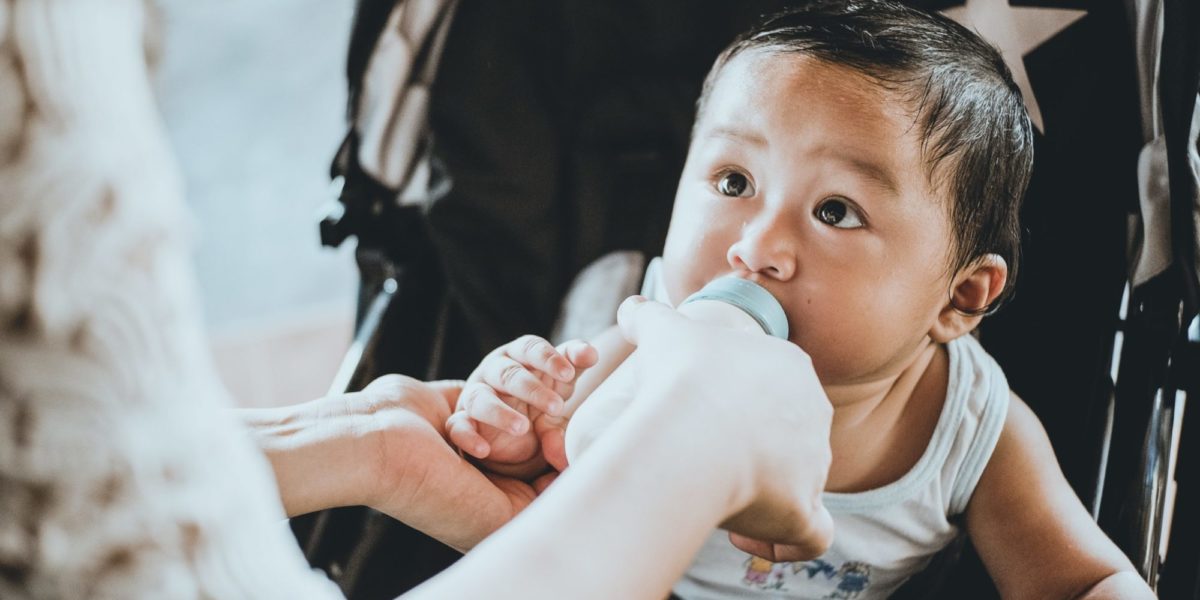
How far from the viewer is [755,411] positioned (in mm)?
450

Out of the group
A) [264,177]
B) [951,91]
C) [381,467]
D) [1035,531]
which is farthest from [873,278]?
[264,177]

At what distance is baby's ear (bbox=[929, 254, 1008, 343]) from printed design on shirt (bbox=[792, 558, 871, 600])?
214mm

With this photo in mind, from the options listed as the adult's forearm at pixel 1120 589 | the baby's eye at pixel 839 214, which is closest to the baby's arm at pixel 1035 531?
the adult's forearm at pixel 1120 589

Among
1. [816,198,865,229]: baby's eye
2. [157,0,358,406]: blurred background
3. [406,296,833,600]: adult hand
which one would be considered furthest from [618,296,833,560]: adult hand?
[157,0,358,406]: blurred background

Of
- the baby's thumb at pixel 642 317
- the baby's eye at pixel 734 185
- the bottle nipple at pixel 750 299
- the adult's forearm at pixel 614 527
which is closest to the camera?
the adult's forearm at pixel 614 527

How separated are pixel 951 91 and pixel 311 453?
1.75ft

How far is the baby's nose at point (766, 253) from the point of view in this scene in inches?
26.8

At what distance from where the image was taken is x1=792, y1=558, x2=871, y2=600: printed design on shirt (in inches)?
33.8

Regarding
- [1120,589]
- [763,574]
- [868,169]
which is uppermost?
[868,169]

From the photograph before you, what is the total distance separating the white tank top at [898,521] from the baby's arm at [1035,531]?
2 centimetres

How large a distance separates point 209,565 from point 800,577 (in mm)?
634

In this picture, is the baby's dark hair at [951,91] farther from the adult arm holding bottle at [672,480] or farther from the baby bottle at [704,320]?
the adult arm holding bottle at [672,480]

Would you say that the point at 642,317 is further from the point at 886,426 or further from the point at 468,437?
the point at 886,426

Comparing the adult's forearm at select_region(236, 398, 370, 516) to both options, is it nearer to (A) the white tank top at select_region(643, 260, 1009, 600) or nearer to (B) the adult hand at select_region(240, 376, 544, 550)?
(B) the adult hand at select_region(240, 376, 544, 550)
